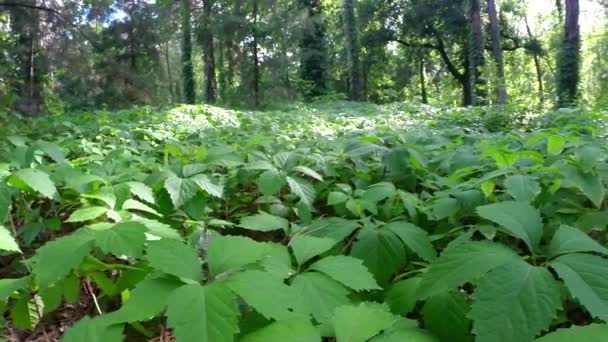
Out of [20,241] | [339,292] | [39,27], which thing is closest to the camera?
[339,292]

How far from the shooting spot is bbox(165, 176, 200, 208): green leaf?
189 centimetres

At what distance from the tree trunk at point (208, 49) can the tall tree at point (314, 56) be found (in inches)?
160

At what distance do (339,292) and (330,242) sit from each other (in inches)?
9.2

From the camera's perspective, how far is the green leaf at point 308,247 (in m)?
1.27

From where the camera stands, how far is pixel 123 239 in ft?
4.17

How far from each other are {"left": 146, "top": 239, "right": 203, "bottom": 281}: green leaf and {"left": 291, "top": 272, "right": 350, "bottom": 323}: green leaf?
0.25m

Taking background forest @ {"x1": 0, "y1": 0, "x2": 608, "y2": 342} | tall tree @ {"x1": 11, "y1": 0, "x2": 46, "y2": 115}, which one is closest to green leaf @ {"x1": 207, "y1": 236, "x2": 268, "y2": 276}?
background forest @ {"x1": 0, "y1": 0, "x2": 608, "y2": 342}

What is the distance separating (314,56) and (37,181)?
1753 cm

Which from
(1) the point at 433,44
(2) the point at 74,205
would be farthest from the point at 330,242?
(1) the point at 433,44

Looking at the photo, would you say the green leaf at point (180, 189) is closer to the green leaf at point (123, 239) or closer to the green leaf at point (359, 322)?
the green leaf at point (123, 239)

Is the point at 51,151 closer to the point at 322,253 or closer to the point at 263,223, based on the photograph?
the point at 263,223

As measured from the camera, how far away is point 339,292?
44.1 inches

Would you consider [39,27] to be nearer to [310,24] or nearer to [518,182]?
[310,24]

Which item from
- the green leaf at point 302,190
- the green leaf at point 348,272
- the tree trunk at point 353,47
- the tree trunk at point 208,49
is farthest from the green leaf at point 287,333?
the tree trunk at point 208,49
